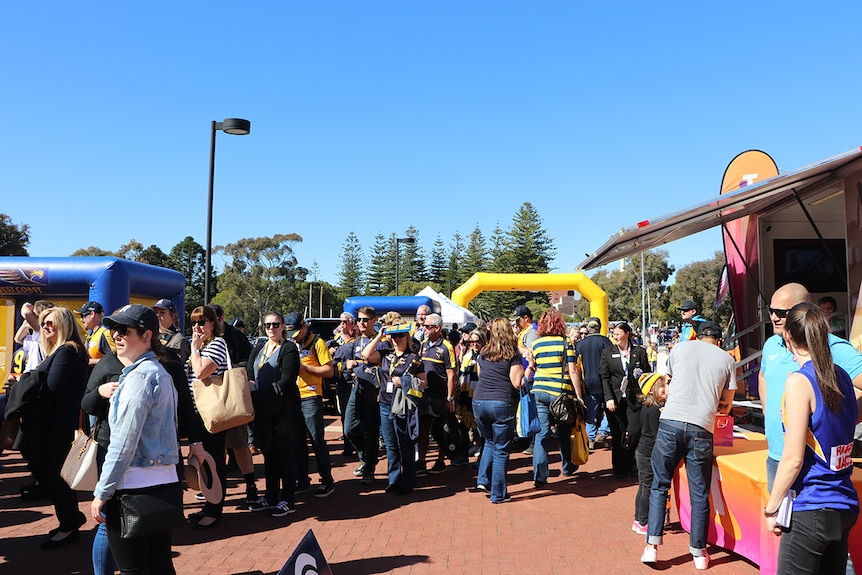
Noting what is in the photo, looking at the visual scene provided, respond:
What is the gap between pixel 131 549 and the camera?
317 cm

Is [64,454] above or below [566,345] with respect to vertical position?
below

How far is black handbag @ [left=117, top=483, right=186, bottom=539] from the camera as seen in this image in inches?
123

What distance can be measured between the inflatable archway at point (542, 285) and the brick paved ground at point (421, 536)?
46.4 feet

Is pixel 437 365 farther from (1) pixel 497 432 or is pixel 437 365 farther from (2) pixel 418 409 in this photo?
(1) pixel 497 432

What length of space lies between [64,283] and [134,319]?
32.3 ft

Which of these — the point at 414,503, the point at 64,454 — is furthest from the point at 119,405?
the point at 414,503

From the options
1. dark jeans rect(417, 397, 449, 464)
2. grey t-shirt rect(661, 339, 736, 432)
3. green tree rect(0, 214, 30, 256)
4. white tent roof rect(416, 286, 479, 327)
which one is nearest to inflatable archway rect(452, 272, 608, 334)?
white tent roof rect(416, 286, 479, 327)

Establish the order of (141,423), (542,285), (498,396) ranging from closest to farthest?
(141,423), (498,396), (542,285)

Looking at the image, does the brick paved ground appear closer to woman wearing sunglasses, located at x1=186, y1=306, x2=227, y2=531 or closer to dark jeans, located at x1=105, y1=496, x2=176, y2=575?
woman wearing sunglasses, located at x1=186, y1=306, x2=227, y2=531

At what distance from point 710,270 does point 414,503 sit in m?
54.5

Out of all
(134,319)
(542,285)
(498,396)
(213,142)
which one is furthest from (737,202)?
(542,285)

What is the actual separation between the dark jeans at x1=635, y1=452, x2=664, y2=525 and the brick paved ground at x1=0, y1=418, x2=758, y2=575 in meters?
0.19

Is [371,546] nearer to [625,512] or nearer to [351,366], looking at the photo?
[625,512]

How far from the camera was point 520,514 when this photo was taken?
625cm
